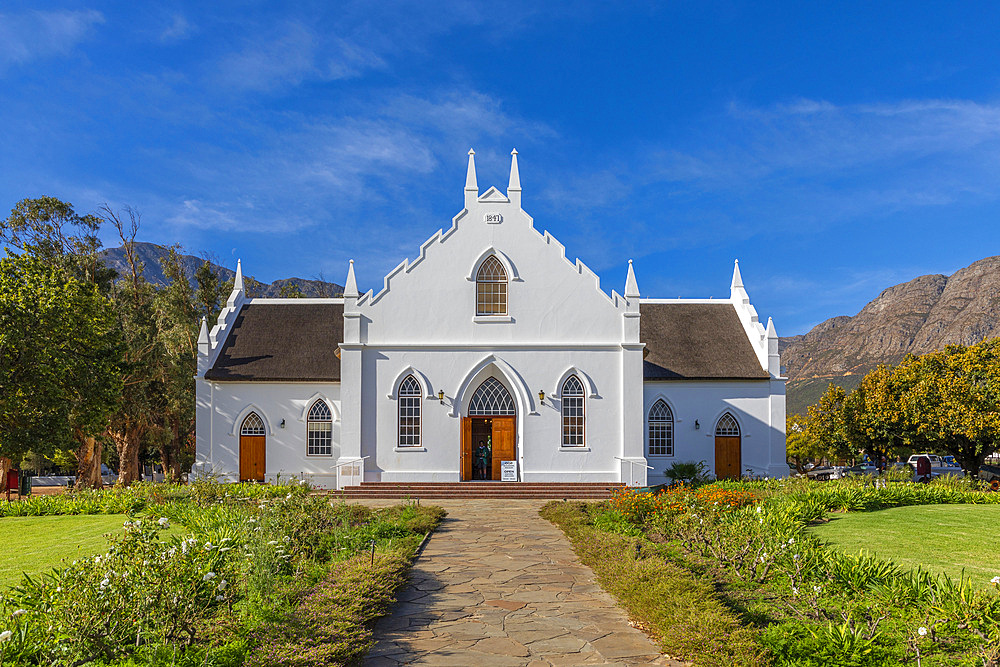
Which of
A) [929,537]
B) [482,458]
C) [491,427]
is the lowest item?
[929,537]

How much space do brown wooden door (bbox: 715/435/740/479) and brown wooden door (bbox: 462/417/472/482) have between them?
34.7ft

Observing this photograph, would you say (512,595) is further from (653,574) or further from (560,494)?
(560,494)

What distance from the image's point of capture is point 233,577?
8.46 metres

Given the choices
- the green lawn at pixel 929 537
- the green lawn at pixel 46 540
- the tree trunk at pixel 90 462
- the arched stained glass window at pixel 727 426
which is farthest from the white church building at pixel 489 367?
the tree trunk at pixel 90 462

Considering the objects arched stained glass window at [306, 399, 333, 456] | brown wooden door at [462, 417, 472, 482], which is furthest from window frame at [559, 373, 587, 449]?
arched stained glass window at [306, 399, 333, 456]

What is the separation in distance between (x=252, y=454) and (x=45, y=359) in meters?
9.85

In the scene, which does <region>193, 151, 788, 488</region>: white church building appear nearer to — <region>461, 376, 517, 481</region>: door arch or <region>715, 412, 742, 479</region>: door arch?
<region>461, 376, 517, 481</region>: door arch

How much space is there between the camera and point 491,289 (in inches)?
1038

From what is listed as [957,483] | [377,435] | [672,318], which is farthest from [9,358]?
[957,483]

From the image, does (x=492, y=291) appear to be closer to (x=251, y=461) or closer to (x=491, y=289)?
(x=491, y=289)

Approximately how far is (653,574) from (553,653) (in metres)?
2.47

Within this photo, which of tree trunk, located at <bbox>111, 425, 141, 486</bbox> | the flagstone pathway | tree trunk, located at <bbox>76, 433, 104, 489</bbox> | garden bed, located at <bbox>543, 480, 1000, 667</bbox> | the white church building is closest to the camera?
garden bed, located at <bbox>543, 480, 1000, 667</bbox>

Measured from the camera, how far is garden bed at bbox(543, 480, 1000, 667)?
6.87 m

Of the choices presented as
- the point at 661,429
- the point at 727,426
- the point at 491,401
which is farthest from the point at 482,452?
the point at 727,426
